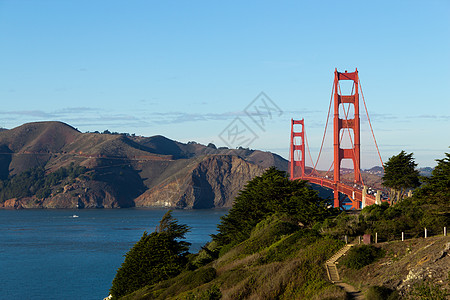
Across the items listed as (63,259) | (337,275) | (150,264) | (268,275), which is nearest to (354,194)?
(150,264)

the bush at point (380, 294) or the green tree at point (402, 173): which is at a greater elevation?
the green tree at point (402, 173)

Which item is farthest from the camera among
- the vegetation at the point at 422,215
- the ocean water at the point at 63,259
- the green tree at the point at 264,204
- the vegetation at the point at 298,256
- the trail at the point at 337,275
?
the ocean water at the point at 63,259

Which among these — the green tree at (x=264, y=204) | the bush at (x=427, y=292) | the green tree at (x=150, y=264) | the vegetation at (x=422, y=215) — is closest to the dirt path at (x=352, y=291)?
the bush at (x=427, y=292)

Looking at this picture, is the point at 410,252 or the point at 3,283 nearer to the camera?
the point at 410,252

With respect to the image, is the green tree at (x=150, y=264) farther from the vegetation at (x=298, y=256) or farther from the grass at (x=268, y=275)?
the grass at (x=268, y=275)

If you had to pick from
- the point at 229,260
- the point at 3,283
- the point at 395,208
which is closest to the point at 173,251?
the point at 229,260

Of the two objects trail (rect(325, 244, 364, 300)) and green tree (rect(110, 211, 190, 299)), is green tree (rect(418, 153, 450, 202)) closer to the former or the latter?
trail (rect(325, 244, 364, 300))

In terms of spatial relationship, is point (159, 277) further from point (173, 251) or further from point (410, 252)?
point (410, 252)

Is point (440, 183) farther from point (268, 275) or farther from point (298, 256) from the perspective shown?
point (268, 275)
